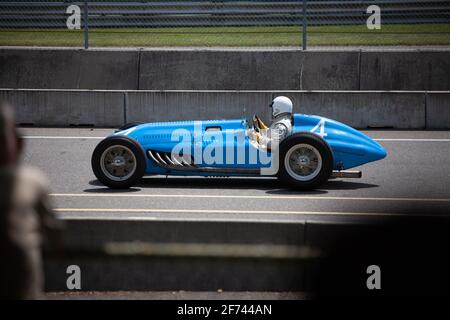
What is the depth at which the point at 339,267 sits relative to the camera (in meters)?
5.27

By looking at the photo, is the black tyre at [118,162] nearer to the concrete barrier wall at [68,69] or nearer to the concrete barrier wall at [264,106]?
the concrete barrier wall at [264,106]

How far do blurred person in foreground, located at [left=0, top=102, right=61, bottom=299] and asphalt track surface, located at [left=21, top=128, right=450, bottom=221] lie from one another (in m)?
4.49

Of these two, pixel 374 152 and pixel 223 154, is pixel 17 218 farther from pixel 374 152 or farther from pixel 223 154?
pixel 374 152

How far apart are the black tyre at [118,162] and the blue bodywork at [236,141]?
0.18 meters

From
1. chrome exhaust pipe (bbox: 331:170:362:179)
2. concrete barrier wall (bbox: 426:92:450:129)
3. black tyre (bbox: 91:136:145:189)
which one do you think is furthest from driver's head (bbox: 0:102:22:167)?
concrete barrier wall (bbox: 426:92:450:129)

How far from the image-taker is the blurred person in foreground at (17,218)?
3.86 meters

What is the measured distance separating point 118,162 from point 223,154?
1.28 metres

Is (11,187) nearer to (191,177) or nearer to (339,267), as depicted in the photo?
(339,267)

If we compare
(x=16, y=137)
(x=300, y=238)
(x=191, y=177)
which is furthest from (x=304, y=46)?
(x=16, y=137)

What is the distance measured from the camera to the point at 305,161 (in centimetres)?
1102

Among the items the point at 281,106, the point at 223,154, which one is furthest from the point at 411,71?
the point at 223,154

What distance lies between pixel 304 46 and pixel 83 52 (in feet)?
14.9

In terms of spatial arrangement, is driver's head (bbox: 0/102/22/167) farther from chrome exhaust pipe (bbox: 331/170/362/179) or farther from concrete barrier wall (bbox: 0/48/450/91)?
concrete barrier wall (bbox: 0/48/450/91)

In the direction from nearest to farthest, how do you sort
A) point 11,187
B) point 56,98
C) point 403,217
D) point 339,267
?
point 11,187
point 403,217
point 339,267
point 56,98
